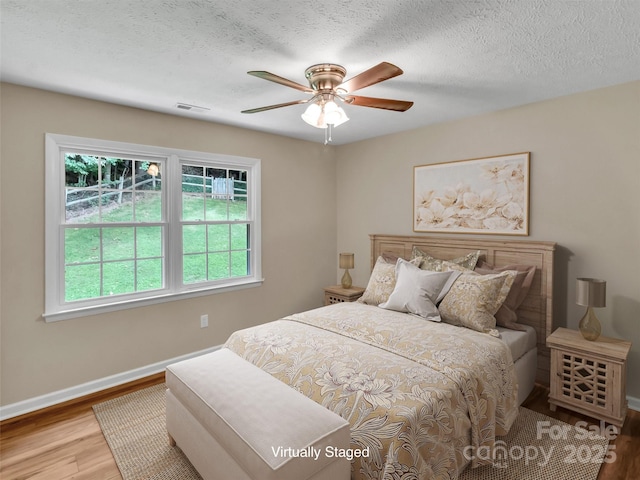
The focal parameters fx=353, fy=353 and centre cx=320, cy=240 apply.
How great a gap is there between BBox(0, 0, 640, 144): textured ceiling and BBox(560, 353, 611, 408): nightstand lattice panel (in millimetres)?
2000

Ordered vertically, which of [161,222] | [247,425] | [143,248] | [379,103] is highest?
[379,103]

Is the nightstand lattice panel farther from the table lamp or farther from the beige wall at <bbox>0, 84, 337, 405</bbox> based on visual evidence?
the beige wall at <bbox>0, 84, 337, 405</bbox>

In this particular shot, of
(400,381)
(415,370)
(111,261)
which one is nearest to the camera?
(400,381)

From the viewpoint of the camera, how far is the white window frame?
2734 mm

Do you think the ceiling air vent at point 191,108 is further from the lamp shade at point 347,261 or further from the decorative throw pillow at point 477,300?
the decorative throw pillow at point 477,300

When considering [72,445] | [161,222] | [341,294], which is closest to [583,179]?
[341,294]

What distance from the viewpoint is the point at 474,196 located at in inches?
135

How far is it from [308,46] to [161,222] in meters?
2.18

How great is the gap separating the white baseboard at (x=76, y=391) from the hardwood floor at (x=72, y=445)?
59 mm

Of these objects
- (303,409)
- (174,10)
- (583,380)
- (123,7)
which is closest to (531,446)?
(583,380)

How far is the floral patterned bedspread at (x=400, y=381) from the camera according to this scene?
Answer: 1.57 m

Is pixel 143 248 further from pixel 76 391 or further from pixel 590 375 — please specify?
pixel 590 375

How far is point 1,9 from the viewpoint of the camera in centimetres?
164

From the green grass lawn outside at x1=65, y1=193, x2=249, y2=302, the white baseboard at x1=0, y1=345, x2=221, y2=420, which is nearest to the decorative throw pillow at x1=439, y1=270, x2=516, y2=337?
the green grass lawn outside at x1=65, y1=193, x2=249, y2=302
